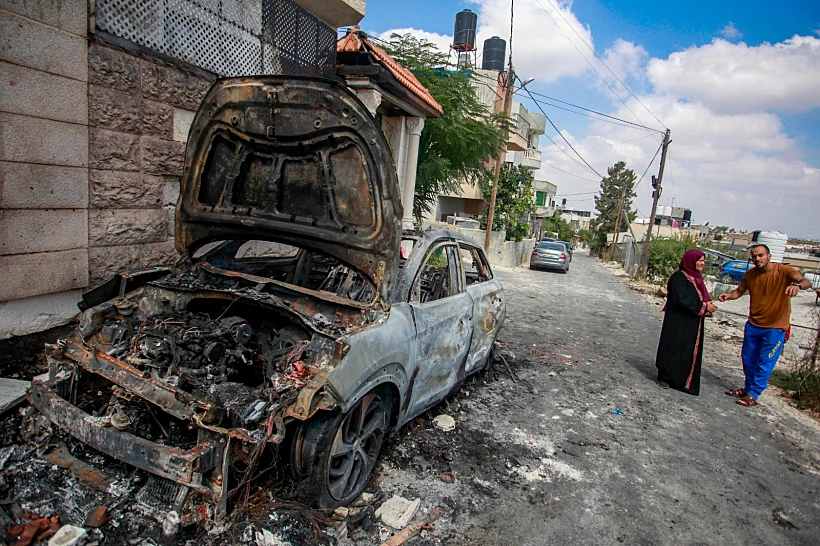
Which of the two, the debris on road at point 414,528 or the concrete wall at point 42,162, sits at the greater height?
the concrete wall at point 42,162

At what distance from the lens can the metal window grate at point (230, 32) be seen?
4.67 meters

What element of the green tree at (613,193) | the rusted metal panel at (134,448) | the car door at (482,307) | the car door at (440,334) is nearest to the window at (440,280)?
the car door at (440,334)

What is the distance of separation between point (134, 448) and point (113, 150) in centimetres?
325

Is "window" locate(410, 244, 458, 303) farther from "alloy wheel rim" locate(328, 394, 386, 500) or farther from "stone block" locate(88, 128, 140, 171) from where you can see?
"stone block" locate(88, 128, 140, 171)

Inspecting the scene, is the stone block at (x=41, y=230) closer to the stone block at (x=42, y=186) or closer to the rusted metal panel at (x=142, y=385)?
the stone block at (x=42, y=186)

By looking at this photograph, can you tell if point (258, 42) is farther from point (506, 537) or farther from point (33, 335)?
point (506, 537)

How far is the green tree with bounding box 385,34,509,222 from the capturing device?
12.7 metres

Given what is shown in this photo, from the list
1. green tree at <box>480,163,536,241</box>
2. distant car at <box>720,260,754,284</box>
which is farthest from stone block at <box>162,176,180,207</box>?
distant car at <box>720,260,754,284</box>

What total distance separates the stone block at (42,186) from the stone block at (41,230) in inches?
2.5

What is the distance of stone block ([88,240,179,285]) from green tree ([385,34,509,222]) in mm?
8610

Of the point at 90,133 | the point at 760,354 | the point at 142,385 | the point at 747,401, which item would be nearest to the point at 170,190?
the point at 90,133

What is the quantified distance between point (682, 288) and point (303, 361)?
4.89 m

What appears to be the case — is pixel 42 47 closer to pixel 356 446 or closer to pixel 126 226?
pixel 126 226

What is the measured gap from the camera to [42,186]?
401 centimetres
